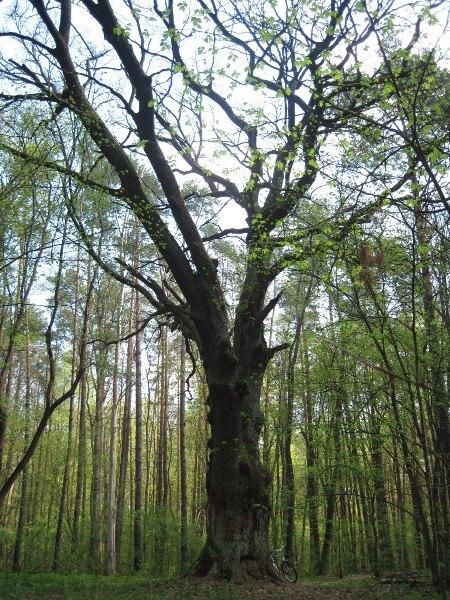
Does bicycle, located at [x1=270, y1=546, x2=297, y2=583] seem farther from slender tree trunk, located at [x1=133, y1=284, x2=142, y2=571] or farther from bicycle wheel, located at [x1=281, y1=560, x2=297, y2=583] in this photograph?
slender tree trunk, located at [x1=133, y1=284, x2=142, y2=571]

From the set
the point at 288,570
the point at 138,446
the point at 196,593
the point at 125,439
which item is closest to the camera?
the point at 196,593

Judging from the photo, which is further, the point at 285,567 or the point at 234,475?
the point at 285,567

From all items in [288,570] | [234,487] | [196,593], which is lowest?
[288,570]

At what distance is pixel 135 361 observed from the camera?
16.5m

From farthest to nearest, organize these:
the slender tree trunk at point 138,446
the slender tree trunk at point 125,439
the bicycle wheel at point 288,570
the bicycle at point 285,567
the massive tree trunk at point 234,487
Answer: the slender tree trunk at point 138,446 < the slender tree trunk at point 125,439 < the bicycle wheel at point 288,570 < the bicycle at point 285,567 < the massive tree trunk at point 234,487

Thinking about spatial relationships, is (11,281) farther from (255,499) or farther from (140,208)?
(255,499)

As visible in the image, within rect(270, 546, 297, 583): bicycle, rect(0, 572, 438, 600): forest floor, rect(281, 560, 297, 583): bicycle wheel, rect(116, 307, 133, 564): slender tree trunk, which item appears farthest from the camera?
rect(116, 307, 133, 564): slender tree trunk

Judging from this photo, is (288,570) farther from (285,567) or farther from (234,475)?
(234,475)

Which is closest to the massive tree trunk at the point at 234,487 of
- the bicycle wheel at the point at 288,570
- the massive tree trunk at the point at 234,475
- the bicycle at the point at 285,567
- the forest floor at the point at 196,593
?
the massive tree trunk at the point at 234,475

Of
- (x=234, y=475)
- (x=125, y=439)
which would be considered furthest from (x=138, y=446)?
(x=234, y=475)

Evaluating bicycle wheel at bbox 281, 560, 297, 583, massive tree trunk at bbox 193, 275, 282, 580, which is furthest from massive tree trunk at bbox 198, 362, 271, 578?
bicycle wheel at bbox 281, 560, 297, 583

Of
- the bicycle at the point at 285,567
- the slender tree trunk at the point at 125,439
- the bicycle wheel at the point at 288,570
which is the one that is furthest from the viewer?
the slender tree trunk at the point at 125,439

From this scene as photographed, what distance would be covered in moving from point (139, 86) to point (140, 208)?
5.39ft

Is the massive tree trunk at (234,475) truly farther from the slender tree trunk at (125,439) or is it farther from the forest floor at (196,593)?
the slender tree trunk at (125,439)
